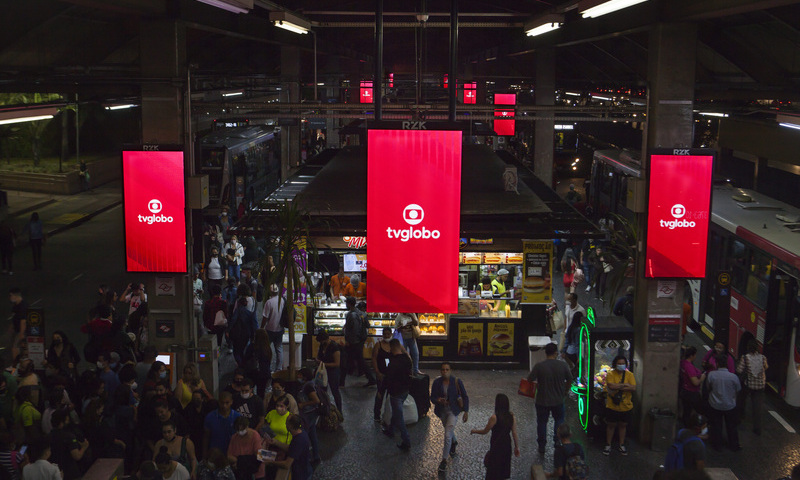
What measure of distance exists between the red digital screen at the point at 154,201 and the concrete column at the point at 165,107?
0.21 m

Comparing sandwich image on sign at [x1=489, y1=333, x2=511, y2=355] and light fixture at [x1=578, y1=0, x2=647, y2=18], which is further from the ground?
light fixture at [x1=578, y1=0, x2=647, y2=18]

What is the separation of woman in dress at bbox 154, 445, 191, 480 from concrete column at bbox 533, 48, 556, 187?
60.0ft

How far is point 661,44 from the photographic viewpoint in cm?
1130

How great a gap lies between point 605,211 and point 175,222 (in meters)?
19.0

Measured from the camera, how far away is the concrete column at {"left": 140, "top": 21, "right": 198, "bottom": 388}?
11.9 m

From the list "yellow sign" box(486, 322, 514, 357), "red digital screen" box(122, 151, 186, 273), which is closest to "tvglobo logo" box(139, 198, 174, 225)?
"red digital screen" box(122, 151, 186, 273)

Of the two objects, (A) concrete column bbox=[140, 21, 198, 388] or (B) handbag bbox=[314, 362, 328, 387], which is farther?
(A) concrete column bbox=[140, 21, 198, 388]

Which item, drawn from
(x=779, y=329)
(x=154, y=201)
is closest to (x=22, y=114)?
(x=154, y=201)

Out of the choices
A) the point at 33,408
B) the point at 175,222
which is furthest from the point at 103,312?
the point at 33,408

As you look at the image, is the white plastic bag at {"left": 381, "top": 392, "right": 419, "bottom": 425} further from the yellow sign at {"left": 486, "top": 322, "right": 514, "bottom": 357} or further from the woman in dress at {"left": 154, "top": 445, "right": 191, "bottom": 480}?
the woman in dress at {"left": 154, "top": 445, "right": 191, "bottom": 480}

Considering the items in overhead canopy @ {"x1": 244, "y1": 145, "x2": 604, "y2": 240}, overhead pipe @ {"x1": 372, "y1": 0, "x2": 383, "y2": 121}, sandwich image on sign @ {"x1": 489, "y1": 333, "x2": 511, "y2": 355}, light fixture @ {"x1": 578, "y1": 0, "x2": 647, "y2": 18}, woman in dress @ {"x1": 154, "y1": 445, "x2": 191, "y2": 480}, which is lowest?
sandwich image on sign @ {"x1": 489, "y1": 333, "x2": 511, "y2": 355}

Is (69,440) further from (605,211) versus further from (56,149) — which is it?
(56,149)

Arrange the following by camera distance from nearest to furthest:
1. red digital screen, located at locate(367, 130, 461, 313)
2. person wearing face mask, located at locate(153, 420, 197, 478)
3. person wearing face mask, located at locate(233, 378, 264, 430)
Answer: red digital screen, located at locate(367, 130, 461, 313)
person wearing face mask, located at locate(153, 420, 197, 478)
person wearing face mask, located at locate(233, 378, 264, 430)

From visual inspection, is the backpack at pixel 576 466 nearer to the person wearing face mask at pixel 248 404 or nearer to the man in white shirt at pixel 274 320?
the person wearing face mask at pixel 248 404
